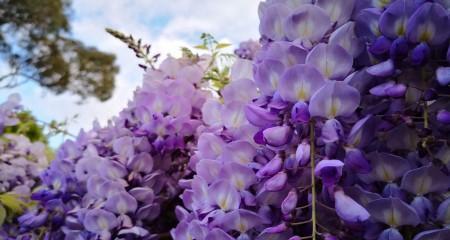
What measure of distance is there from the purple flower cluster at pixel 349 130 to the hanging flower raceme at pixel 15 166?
0.54 meters

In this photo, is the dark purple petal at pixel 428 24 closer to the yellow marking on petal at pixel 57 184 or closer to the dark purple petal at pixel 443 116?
the dark purple petal at pixel 443 116

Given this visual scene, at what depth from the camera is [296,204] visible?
0.43 metres

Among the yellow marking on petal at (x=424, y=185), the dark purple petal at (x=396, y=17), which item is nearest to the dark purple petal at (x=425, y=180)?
the yellow marking on petal at (x=424, y=185)

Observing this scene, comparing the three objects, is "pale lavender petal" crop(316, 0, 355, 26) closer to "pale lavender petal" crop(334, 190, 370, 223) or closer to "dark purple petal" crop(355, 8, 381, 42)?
"dark purple petal" crop(355, 8, 381, 42)

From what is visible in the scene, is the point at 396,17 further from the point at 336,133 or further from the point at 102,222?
the point at 102,222

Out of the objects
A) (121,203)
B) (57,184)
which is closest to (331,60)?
(121,203)

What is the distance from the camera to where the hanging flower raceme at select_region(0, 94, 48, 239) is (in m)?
0.93

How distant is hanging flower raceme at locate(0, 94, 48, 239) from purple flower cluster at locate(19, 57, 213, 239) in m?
0.14

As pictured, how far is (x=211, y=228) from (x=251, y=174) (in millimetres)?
55

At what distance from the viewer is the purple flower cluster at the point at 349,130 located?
15.8 inches

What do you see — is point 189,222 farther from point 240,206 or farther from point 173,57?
point 173,57

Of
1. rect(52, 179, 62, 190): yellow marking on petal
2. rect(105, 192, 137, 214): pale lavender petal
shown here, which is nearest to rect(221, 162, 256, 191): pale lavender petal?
rect(105, 192, 137, 214): pale lavender petal

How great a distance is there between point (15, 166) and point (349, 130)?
2.49 feet

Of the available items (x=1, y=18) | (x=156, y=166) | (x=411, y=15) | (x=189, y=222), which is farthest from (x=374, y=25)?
(x=1, y=18)
